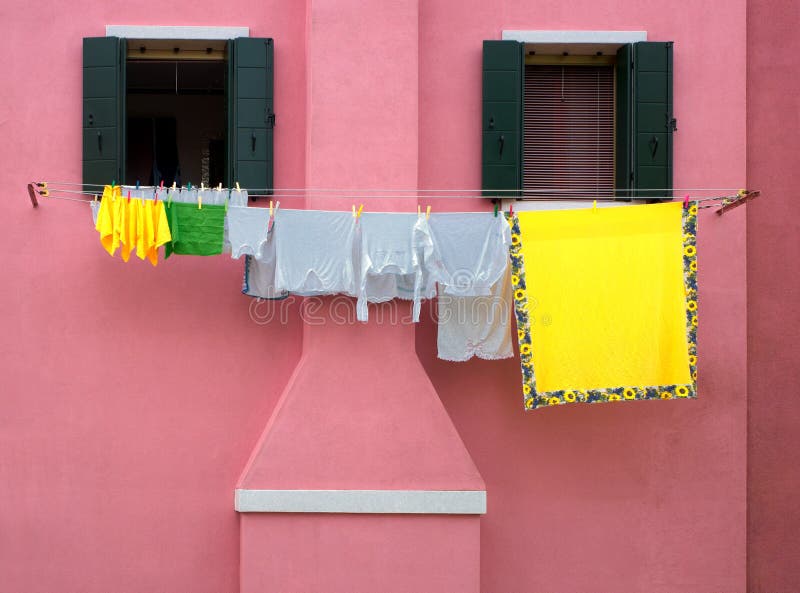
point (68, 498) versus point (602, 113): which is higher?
point (602, 113)

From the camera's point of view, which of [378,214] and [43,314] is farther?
[43,314]

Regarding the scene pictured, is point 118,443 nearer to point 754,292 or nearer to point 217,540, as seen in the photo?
point 217,540

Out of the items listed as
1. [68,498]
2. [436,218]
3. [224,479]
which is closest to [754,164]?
[436,218]

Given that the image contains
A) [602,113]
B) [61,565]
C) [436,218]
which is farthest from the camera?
[602,113]

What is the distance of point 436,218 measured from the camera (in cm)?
738

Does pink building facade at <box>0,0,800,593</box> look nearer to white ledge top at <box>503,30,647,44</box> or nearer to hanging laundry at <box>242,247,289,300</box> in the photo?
white ledge top at <box>503,30,647,44</box>

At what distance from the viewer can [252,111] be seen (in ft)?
26.3

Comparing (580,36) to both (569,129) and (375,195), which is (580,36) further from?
(375,195)

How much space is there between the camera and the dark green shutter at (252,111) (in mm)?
7984

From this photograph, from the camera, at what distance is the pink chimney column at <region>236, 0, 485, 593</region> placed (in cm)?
748

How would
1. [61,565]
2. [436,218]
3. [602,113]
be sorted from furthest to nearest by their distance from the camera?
[602,113] < [61,565] < [436,218]

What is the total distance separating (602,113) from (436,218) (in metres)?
2.02

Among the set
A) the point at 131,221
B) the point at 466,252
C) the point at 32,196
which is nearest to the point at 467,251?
the point at 466,252

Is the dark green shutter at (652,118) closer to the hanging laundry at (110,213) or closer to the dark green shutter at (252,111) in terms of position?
the dark green shutter at (252,111)
